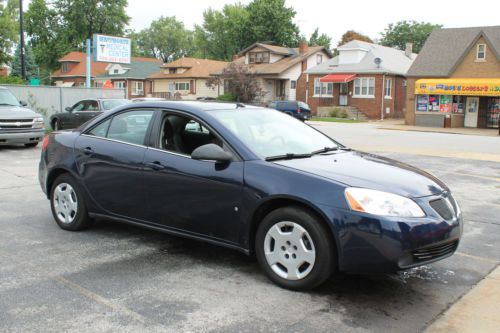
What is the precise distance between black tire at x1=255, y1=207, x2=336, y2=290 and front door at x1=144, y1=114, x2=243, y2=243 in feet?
1.28

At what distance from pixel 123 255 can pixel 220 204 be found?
1.25 m

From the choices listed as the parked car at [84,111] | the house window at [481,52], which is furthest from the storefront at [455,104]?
the parked car at [84,111]

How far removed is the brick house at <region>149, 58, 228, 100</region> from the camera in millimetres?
58500

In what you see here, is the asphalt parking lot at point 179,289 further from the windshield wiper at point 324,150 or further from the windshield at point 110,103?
the windshield at point 110,103

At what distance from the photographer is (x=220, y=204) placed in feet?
15.8

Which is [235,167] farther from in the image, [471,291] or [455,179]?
[455,179]

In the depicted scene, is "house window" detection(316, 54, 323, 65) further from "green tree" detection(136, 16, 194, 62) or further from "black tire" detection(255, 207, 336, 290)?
"black tire" detection(255, 207, 336, 290)

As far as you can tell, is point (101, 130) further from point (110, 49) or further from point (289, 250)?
point (110, 49)

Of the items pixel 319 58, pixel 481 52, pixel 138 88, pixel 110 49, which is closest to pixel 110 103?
pixel 110 49

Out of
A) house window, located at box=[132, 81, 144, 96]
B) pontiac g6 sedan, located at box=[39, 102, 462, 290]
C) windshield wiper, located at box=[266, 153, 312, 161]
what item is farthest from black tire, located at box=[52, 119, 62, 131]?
house window, located at box=[132, 81, 144, 96]

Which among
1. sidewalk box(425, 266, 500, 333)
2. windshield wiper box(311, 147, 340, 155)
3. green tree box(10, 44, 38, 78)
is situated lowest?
sidewalk box(425, 266, 500, 333)

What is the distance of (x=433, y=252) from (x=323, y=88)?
46286mm

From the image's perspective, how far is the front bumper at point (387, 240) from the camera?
4.03m

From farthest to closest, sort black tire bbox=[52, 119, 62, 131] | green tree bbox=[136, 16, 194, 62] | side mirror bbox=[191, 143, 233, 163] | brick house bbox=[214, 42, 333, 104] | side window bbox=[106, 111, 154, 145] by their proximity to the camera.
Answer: green tree bbox=[136, 16, 194, 62] < brick house bbox=[214, 42, 333, 104] < black tire bbox=[52, 119, 62, 131] < side window bbox=[106, 111, 154, 145] < side mirror bbox=[191, 143, 233, 163]
